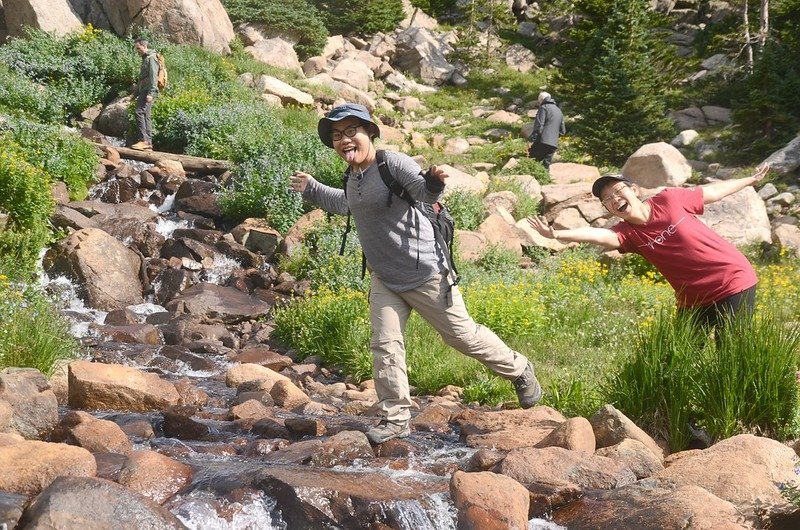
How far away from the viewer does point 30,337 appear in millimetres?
6898

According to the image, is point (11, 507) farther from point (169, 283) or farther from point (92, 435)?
point (169, 283)

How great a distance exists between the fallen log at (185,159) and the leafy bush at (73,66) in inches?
103

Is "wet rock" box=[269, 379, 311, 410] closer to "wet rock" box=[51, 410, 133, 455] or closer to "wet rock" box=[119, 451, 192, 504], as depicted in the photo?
"wet rock" box=[51, 410, 133, 455]

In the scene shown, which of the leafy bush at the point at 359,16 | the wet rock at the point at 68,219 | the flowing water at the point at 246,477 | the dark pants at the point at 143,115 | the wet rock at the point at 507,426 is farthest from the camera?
the leafy bush at the point at 359,16

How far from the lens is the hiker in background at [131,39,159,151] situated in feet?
57.3

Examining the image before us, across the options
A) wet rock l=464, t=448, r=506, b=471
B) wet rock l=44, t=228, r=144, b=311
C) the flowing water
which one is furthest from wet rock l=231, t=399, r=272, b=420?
wet rock l=44, t=228, r=144, b=311

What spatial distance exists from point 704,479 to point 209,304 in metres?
8.13

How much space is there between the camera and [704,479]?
4504 millimetres

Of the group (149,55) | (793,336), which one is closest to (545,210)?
(149,55)

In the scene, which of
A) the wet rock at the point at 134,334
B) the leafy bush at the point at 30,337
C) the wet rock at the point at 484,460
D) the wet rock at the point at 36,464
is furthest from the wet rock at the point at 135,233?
the wet rock at the point at 484,460

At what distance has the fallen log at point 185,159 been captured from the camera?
647 inches

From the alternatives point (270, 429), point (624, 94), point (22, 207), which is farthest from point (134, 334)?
point (624, 94)

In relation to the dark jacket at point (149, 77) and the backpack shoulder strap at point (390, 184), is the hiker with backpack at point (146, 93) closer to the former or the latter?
the dark jacket at point (149, 77)

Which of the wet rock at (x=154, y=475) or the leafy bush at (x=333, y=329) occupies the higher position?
the wet rock at (x=154, y=475)
